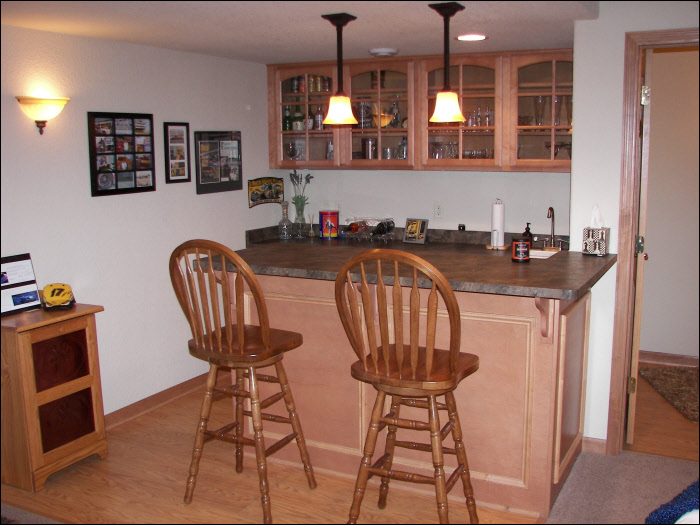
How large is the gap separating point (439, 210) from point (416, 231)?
0.76ft

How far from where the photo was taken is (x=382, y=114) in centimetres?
467

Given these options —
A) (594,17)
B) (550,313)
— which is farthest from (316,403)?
(594,17)

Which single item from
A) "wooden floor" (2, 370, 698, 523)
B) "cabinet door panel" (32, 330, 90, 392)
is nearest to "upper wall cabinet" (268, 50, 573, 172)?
"wooden floor" (2, 370, 698, 523)

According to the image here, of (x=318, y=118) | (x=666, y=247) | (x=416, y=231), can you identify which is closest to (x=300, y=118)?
(x=318, y=118)

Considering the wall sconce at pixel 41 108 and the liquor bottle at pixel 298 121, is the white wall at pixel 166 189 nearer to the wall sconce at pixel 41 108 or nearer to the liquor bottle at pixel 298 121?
the wall sconce at pixel 41 108

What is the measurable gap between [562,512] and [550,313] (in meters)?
0.84

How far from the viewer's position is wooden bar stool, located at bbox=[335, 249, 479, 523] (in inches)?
94.0

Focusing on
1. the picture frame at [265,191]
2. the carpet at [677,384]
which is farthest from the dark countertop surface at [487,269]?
the picture frame at [265,191]

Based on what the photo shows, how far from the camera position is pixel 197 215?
4.38 meters

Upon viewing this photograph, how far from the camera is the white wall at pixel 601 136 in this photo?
317cm

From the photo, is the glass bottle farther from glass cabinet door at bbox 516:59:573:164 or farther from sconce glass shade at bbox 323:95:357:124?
sconce glass shade at bbox 323:95:357:124

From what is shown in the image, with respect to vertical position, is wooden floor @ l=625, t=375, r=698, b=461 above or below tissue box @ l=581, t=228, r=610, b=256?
below

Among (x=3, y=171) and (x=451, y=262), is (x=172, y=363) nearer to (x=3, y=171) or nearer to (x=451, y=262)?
A: (x=451, y=262)

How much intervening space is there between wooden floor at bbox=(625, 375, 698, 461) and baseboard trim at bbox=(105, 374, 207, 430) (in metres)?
2.50
